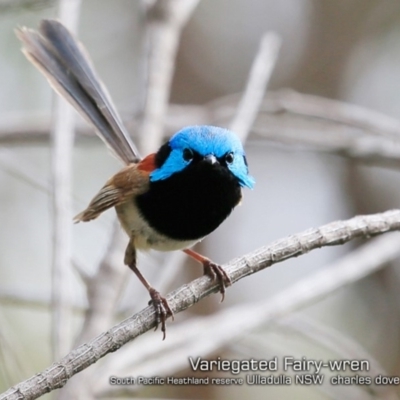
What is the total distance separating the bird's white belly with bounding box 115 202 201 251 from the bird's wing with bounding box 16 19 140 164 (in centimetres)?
45

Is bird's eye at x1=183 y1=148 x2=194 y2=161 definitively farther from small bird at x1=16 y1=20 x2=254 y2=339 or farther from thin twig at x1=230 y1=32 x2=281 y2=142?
thin twig at x1=230 y1=32 x2=281 y2=142

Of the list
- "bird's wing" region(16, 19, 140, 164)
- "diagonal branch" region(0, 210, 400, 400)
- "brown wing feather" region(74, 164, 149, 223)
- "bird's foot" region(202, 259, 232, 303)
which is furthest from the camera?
"bird's wing" region(16, 19, 140, 164)

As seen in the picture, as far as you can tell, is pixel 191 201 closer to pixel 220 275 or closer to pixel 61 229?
pixel 220 275

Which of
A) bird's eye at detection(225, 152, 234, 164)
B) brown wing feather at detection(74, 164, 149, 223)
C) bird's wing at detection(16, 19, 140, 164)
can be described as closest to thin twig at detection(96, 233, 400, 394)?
brown wing feather at detection(74, 164, 149, 223)

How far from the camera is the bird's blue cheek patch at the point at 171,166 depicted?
2605mm

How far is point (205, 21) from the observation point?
756cm

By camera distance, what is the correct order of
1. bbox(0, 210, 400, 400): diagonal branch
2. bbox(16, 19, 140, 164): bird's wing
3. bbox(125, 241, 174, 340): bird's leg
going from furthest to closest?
bbox(16, 19, 140, 164): bird's wing → bbox(125, 241, 174, 340): bird's leg → bbox(0, 210, 400, 400): diagonal branch

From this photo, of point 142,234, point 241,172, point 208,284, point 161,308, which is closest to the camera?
point 208,284

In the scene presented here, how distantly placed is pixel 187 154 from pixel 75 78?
103 cm

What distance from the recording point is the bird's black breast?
8.45 ft

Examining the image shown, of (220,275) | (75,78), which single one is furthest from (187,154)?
(75,78)

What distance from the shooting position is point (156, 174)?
109 inches

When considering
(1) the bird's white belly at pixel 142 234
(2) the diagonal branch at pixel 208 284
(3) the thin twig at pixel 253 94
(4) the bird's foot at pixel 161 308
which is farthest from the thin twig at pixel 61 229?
(3) the thin twig at pixel 253 94

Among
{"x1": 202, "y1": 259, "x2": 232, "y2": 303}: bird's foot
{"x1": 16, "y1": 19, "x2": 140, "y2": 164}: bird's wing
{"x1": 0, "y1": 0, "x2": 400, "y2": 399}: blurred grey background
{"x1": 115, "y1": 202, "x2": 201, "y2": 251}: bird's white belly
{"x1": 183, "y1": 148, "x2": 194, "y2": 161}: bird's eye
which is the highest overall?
{"x1": 0, "y1": 0, "x2": 400, "y2": 399}: blurred grey background
